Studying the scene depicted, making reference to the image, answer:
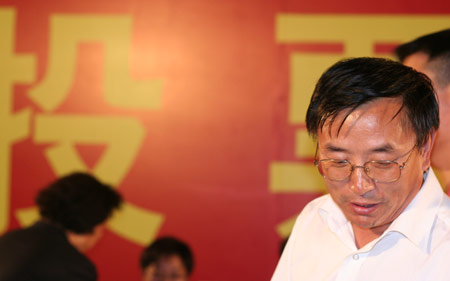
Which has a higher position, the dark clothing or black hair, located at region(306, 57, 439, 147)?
black hair, located at region(306, 57, 439, 147)

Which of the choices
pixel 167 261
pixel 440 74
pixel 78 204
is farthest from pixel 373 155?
pixel 167 261

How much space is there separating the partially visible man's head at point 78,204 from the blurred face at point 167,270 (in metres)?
0.38

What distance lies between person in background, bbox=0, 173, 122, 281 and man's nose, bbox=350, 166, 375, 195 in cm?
114

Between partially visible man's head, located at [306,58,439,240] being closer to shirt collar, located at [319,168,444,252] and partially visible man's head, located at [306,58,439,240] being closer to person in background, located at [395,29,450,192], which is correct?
shirt collar, located at [319,168,444,252]

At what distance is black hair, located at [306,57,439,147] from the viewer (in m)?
0.96

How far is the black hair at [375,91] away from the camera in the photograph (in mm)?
959

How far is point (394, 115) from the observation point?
948 millimetres

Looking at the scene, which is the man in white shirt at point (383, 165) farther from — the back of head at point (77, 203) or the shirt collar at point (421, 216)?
the back of head at point (77, 203)

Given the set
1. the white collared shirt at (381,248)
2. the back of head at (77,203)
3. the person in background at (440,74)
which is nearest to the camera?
the white collared shirt at (381,248)

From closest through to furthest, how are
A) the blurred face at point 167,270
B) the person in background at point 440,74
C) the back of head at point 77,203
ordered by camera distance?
the person in background at point 440,74, the back of head at point 77,203, the blurred face at point 167,270

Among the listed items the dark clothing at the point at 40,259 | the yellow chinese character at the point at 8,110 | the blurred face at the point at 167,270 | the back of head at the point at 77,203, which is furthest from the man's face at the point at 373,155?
the yellow chinese character at the point at 8,110

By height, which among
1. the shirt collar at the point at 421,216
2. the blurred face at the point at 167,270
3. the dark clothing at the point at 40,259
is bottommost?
the blurred face at the point at 167,270

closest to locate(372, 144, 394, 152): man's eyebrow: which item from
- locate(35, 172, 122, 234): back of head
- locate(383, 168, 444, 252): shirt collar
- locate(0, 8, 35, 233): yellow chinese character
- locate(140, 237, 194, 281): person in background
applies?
locate(383, 168, 444, 252): shirt collar

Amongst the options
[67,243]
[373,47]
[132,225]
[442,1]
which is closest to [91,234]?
[67,243]
